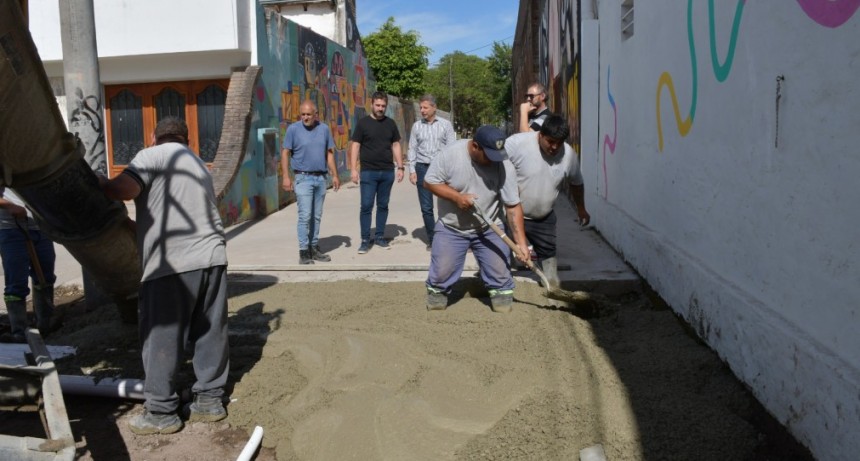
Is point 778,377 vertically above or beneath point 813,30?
beneath

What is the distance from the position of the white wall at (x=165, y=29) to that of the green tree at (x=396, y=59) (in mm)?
24155

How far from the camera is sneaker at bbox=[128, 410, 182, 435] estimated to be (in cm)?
371

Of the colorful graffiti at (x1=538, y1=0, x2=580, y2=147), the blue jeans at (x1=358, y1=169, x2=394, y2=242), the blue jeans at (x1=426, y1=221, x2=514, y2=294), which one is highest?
the colorful graffiti at (x1=538, y1=0, x2=580, y2=147)

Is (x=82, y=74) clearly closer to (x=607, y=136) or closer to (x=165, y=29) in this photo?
Answer: (x=607, y=136)

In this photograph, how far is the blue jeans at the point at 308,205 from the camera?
7484 mm

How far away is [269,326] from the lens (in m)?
5.40

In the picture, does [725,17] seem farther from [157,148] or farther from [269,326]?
[269,326]

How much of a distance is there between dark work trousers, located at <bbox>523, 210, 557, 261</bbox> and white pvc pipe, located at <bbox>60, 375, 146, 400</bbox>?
135 inches

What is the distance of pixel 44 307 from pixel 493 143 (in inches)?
150

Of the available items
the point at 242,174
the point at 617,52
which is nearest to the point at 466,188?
the point at 617,52

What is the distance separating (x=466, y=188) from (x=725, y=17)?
214 cm

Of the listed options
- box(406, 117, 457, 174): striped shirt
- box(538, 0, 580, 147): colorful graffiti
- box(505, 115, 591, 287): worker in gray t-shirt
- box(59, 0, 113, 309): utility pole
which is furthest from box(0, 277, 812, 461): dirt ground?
box(538, 0, 580, 147): colorful graffiti

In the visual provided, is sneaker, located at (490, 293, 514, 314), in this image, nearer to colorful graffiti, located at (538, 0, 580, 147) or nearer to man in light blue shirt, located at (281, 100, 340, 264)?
man in light blue shirt, located at (281, 100, 340, 264)

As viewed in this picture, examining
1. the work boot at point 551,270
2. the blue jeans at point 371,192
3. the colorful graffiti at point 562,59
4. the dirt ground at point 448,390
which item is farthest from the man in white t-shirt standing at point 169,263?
the colorful graffiti at point 562,59
